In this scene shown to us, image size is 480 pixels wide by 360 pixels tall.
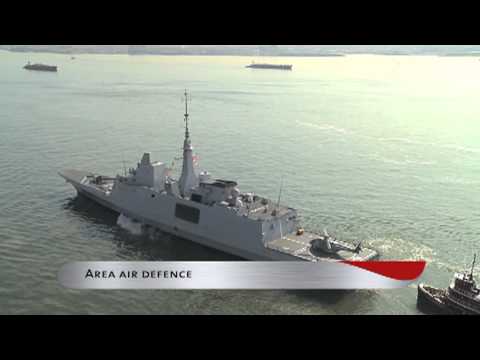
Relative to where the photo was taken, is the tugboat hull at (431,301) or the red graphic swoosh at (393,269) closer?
the red graphic swoosh at (393,269)

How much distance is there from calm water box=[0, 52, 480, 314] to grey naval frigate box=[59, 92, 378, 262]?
56.5 inches

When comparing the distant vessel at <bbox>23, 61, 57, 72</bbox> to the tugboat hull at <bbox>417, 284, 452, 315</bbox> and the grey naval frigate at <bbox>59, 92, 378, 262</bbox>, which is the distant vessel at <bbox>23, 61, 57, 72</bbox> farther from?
the tugboat hull at <bbox>417, 284, 452, 315</bbox>

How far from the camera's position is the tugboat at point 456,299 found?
2252 centimetres

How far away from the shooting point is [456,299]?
2294cm

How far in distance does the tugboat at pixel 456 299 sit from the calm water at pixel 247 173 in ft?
3.21

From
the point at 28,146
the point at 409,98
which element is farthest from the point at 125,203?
the point at 409,98

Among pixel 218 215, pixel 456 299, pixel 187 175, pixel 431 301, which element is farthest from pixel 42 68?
pixel 456 299

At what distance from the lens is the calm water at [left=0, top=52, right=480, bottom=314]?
24094mm

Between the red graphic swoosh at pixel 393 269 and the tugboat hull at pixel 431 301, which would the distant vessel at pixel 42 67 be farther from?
the tugboat hull at pixel 431 301

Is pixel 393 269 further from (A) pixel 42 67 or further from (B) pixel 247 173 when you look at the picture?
(A) pixel 42 67

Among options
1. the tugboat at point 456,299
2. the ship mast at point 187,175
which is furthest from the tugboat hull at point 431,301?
the ship mast at point 187,175

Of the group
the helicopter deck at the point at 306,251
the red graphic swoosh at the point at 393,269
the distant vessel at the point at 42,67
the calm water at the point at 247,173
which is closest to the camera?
the red graphic swoosh at the point at 393,269

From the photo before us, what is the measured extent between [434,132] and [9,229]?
5331 centimetres

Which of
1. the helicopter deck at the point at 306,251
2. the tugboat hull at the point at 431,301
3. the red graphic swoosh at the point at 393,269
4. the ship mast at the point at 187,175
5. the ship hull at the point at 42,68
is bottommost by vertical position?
the tugboat hull at the point at 431,301
